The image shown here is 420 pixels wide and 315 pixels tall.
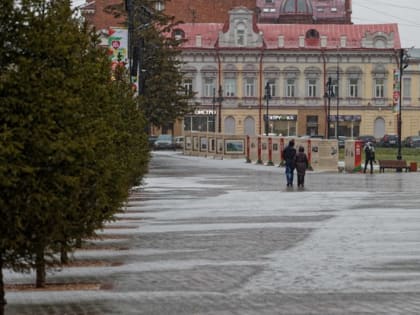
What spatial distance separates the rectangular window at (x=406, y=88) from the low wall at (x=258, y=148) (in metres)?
27.2

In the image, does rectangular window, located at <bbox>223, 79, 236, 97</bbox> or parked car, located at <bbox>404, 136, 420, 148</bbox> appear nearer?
parked car, located at <bbox>404, 136, 420, 148</bbox>

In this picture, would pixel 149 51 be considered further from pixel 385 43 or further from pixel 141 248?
pixel 141 248

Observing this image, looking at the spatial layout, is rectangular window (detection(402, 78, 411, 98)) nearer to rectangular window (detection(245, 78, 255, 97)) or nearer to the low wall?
rectangular window (detection(245, 78, 255, 97))

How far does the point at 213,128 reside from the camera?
117 meters

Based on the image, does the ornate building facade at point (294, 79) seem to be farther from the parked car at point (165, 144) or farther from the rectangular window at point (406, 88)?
the parked car at point (165, 144)

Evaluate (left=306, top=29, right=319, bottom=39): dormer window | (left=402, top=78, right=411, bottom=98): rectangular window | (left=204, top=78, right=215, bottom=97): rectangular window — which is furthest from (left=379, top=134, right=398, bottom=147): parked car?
(left=204, top=78, right=215, bottom=97): rectangular window

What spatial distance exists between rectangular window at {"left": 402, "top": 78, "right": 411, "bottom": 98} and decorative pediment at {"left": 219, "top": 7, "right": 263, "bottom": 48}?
14.1 metres

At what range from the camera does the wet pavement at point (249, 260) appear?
15984 mm

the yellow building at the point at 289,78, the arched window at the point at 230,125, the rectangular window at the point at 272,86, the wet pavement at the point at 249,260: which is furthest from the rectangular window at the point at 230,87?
the wet pavement at the point at 249,260

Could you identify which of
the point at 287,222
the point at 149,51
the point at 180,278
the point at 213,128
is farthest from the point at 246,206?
the point at 213,128

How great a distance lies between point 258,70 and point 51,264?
103 metres

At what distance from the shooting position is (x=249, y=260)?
2123 centimetres

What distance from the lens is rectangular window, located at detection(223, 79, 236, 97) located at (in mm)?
116562

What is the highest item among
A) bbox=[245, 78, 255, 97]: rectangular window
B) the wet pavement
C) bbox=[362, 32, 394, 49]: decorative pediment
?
bbox=[362, 32, 394, 49]: decorative pediment
